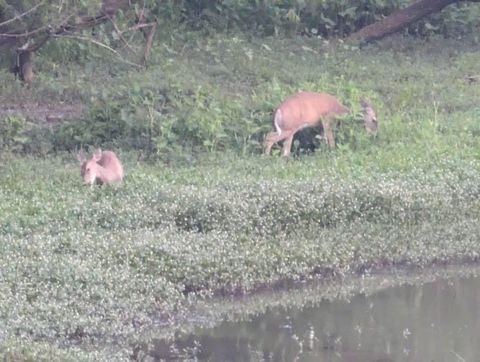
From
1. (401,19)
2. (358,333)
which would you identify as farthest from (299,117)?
(401,19)

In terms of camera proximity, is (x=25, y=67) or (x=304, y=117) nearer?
(x=304, y=117)

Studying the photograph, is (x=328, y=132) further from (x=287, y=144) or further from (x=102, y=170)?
(x=102, y=170)

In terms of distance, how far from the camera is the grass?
7266 mm

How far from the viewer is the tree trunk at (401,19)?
16500 millimetres

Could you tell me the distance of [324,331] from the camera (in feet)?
24.7

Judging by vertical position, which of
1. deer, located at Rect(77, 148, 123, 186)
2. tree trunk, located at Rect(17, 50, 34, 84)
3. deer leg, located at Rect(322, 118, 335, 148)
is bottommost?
tree trunk, located at Rect(17, 50, 34, 84)

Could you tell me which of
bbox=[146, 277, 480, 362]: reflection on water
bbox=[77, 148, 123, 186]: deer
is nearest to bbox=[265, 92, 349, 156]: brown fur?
bbox=[77, 148, 123, 186]: deer

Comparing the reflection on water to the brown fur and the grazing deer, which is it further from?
the grazing deer

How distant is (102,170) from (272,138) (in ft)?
Answer: 7.98

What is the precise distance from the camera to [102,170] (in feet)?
31.1

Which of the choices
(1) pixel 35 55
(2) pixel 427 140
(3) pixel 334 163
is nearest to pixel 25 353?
(3) pixel 334 163

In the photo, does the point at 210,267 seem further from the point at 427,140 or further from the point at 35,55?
the point at 35,55

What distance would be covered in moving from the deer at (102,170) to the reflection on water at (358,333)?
2162 millimetres

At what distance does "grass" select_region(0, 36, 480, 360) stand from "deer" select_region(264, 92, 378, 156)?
A: 15 cm
